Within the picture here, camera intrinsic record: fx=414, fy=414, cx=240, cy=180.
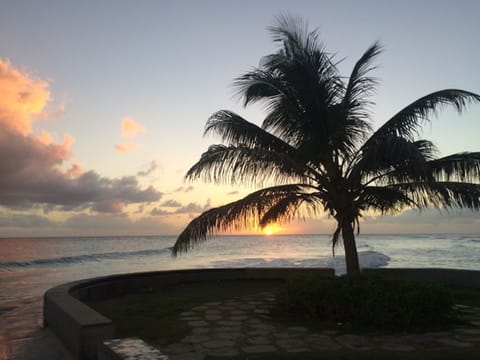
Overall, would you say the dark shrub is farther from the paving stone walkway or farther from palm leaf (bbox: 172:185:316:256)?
palm leaf (bbox: 172:185:316:256)

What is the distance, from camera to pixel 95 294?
9352 millimetres

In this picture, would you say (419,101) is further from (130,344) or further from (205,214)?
(130,344)

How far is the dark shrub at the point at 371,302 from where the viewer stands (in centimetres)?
635

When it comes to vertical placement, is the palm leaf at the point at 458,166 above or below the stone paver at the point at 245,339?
above

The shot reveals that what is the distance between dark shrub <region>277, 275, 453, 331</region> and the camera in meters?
6.35

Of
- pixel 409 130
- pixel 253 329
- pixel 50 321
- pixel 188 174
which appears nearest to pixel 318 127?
pixel 409 130

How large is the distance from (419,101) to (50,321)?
27.7 ft

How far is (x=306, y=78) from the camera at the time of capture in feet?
31.6

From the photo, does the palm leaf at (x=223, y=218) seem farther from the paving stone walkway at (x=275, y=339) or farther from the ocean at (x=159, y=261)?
the ocean at (x=159, y=261)

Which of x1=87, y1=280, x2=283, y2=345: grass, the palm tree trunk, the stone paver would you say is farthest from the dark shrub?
x1=87, y1=280, x2=283, y2=345: grass

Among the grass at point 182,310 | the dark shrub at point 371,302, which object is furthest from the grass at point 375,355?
the dark shrub at point 371,302

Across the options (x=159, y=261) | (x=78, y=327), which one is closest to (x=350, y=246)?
(x=78, y=327)

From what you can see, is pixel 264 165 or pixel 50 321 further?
pixel 264 165

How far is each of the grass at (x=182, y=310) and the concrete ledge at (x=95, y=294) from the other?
0.30 metres
